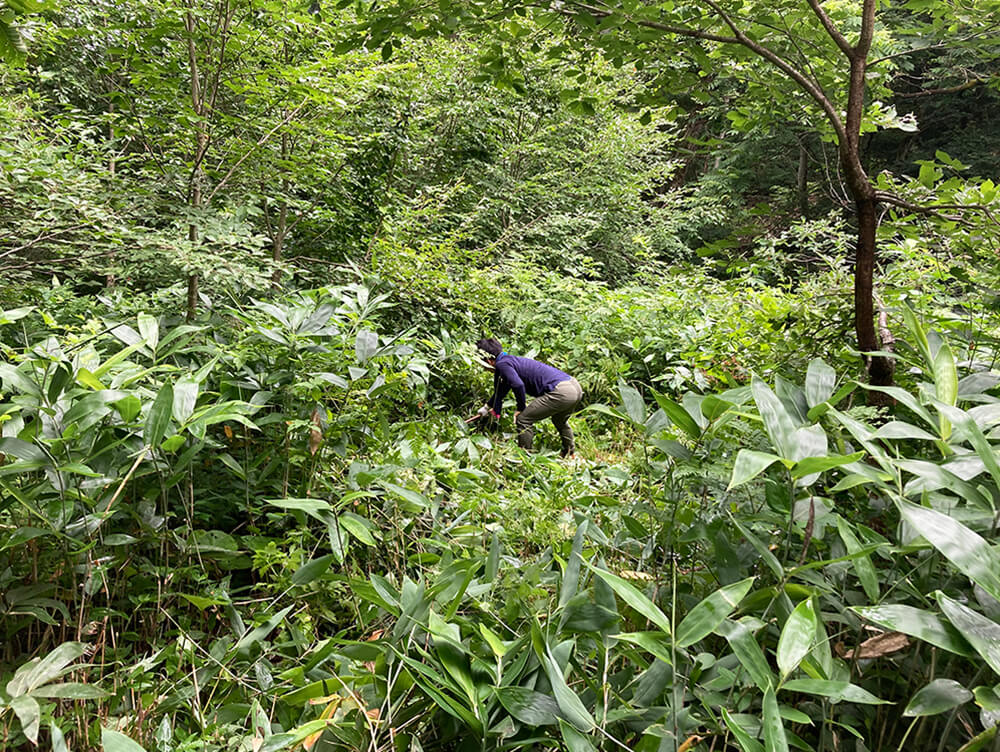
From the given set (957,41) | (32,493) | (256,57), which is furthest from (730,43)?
(256,57)

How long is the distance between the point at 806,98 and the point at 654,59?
25.1 inches

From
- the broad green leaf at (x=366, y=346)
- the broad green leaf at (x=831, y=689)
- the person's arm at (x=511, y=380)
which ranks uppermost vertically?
the broad green leaf at (x=831, y=689)

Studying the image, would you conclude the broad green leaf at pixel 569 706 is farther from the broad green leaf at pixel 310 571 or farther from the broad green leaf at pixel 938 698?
the broad green leaf at pixel 310 571

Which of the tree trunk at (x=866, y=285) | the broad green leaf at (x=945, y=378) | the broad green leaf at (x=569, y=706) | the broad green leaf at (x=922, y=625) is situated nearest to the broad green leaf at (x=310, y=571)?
the broad green leaf at (x=569, y=706)

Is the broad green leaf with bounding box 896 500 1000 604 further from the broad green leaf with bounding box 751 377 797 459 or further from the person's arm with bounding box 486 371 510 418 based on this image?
the person's arm with bounding box 486 371 510 418

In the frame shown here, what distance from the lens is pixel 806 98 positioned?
2.06 meters

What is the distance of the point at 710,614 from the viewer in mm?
854

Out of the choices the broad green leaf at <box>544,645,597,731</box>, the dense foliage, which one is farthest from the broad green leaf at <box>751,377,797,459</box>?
the broad green leaf at <box>544,645,597,731</box>

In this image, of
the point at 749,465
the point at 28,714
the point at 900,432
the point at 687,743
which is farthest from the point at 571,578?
the point at 28,714

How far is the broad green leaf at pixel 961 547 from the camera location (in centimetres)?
68

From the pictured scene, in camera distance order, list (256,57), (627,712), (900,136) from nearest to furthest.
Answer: (627,712) < (256,57) < (900,136)

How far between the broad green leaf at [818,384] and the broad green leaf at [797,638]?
1.44ft

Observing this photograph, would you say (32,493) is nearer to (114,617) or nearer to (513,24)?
(114,617)

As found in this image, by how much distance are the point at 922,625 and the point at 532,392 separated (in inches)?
174
